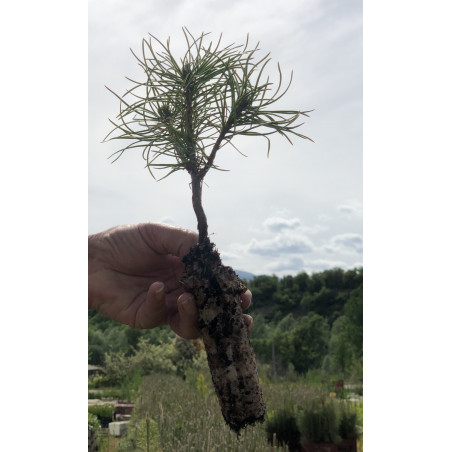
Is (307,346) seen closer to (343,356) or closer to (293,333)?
(293,333)

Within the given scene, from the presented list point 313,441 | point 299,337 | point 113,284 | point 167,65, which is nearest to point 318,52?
point 167,65

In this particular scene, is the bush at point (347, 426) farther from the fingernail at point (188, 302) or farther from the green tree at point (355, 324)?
the green tree at point (355, 324)

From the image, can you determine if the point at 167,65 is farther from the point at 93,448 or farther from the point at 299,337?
the point at 299,337

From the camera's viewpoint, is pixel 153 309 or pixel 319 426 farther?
pixel 319 426

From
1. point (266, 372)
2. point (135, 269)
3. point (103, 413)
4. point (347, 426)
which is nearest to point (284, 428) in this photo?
point (347, 426)

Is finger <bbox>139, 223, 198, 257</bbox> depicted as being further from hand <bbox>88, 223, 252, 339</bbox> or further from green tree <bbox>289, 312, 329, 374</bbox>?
green tree <bbox>289, 312, 329, 374</bbox>

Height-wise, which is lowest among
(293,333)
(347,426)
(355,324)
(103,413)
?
(103,413)
